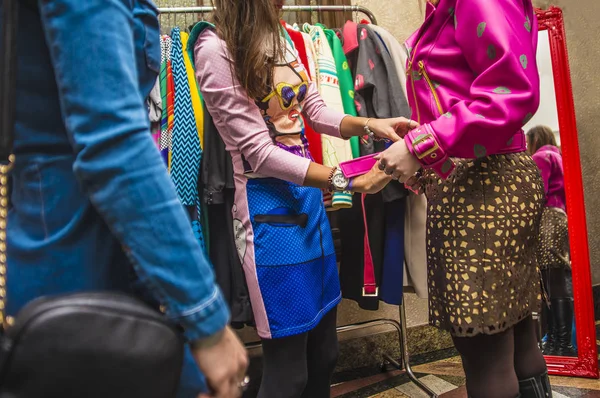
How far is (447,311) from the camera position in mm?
982

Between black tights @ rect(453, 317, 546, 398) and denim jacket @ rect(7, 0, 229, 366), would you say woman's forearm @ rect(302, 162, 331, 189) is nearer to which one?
black tights @ rect(453, 317, 546, 398)

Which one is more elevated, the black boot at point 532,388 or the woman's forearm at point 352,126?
the woman's forearm at point 352,126

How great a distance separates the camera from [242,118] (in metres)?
1.09

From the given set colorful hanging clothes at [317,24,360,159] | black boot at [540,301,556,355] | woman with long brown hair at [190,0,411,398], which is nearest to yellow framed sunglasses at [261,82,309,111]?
woman with long brown hair at [190,0,411,398]

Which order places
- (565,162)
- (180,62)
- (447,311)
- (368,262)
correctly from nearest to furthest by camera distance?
1. (447,311)
2. (180,62)
3. (368,262)
4. (565,162)

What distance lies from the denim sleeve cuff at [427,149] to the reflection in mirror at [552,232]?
126 centimetres

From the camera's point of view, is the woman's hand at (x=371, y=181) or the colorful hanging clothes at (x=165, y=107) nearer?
the woman's hand at (x=371, y=181)

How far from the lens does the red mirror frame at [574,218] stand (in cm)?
195

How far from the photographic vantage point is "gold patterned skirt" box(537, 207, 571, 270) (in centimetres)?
198

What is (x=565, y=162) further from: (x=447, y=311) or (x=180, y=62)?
(x=180, y=62)

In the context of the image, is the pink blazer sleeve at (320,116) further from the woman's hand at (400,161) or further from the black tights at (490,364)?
the black tights at (490,364)

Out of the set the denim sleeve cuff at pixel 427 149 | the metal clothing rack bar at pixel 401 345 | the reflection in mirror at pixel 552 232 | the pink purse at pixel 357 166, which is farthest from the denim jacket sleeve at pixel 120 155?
the reflection in mirror at pixel 552 232

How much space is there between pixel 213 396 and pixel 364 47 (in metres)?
1.60

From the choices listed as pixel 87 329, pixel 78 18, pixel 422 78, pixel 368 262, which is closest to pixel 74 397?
pixel 87 329
